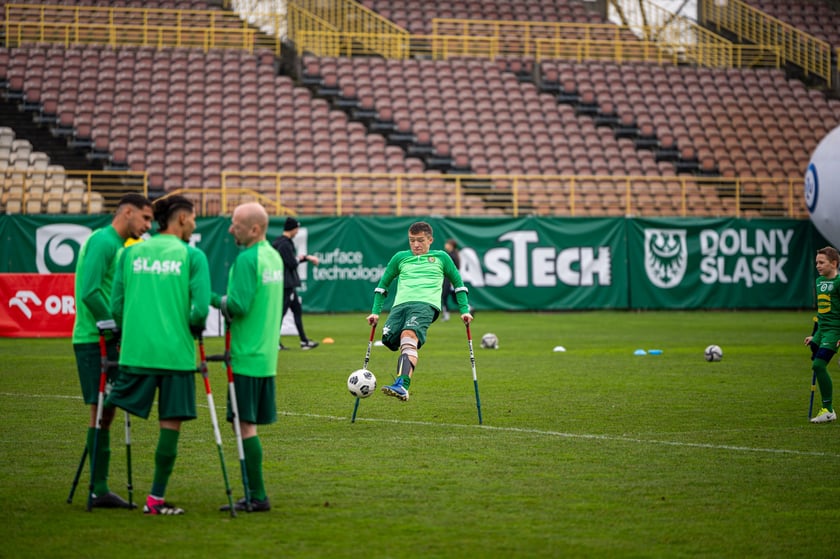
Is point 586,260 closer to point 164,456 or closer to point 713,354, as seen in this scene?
point 713,354

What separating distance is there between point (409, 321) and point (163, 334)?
5223 millimetres

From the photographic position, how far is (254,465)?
7496 millimetres

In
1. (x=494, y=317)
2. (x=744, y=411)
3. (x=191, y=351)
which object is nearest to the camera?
(x=191, y=351)

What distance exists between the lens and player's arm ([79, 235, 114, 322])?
25.6 ft

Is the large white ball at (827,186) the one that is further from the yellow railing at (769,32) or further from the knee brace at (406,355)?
the yellow railing at (769,32)

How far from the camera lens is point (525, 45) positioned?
42438 millimetres

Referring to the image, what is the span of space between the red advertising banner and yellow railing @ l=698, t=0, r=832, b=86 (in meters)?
31.0

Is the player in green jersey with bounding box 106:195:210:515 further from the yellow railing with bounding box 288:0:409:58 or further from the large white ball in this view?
the yellow railing with bounding box 288:0:409:58

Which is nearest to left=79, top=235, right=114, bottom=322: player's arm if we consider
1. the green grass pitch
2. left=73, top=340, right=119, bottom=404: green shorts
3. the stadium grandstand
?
left=73, top=340, right=119, bottom=404: green shorts

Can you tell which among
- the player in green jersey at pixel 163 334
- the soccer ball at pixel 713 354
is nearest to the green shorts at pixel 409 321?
the player in green jersey at pixel 163 334

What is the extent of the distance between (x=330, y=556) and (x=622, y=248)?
92.6 ft

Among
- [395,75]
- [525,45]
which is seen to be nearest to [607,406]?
[395,75]

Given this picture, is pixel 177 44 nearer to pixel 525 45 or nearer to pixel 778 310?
pixel 525 45

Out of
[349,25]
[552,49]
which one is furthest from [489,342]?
[349,25]
